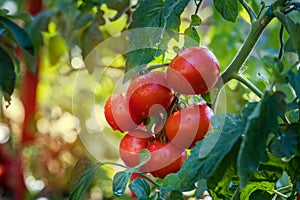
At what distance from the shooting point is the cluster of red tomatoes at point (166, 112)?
1.70ft

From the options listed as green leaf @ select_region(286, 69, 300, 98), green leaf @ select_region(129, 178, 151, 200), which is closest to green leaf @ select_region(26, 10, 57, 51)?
green leaf @ select_region(129, 178, 151, 200)

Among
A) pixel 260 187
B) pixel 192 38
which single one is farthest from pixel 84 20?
pixel 260 187

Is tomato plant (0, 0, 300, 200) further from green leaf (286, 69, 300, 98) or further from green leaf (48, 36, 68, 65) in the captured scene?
green leaf (48, 36, 68, 65)

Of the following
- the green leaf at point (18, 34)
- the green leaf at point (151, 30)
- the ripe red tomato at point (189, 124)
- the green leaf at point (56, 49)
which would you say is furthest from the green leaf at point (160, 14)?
the green leaf at point (56, 49)

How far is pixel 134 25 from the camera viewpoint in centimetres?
62

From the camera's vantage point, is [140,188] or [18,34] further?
[18,34]

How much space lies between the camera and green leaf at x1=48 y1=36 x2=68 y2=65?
123cm

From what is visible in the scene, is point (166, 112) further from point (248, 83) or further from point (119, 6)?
point (119, 6)

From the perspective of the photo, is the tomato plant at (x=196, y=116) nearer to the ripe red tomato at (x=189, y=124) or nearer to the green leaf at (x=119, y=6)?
the ripe red tomato at (x=189, y=124)

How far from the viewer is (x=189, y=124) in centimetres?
52

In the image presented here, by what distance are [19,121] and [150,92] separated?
Result: 0.94m

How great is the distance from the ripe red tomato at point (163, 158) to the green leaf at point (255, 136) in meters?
0.14

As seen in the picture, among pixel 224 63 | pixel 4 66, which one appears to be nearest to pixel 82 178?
pixel 4 66

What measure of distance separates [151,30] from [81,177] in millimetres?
162
